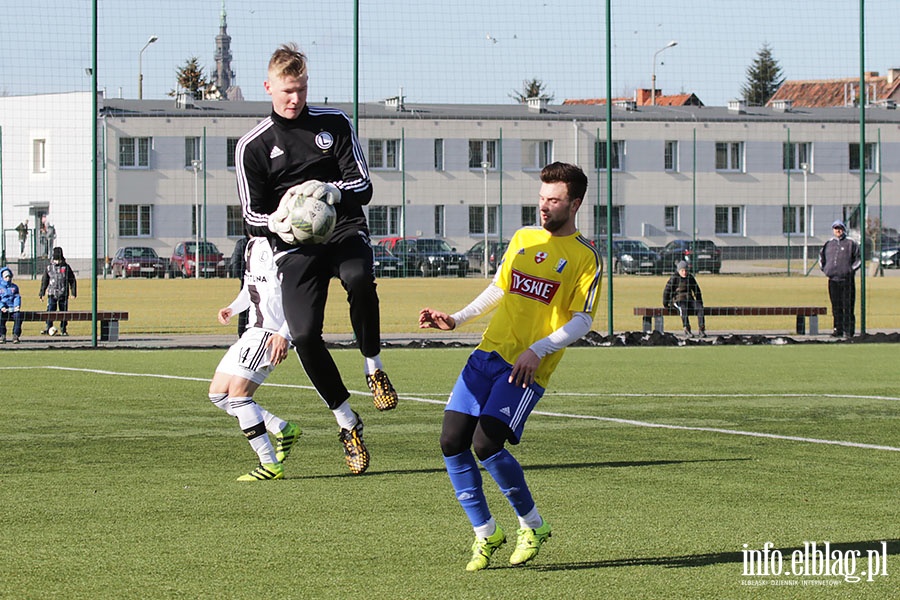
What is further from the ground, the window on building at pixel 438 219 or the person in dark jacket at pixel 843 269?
the window on building at pixel 438 219

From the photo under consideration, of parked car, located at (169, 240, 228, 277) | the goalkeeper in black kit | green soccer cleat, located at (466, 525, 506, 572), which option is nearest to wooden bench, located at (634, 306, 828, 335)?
the goalkeeper in black kit

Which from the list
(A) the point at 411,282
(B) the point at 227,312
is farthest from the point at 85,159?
(B) the point at 227,312

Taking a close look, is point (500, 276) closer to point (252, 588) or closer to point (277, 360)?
point (252, 588)

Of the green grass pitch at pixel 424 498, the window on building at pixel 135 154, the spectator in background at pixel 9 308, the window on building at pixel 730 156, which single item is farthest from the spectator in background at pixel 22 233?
the green grass pitch at pixel 424 498

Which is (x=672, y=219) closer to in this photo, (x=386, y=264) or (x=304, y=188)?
(x=386, y=264)

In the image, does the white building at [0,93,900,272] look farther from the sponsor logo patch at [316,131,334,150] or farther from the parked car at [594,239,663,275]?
the sponsor logo patch at [316,131,334,150]

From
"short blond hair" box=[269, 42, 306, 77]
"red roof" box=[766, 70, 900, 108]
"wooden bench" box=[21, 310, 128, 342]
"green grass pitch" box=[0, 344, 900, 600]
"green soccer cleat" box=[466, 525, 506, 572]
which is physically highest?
"red roof" box=[766, 70, 900, 108]

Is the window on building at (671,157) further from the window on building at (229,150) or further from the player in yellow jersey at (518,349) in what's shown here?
the player in yellow jersey at (518,349)

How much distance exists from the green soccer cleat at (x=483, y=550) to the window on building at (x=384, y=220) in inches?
1735

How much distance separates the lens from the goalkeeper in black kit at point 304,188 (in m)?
7.49

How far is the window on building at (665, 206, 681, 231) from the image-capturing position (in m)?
56.8

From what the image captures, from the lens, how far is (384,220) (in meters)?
51.8

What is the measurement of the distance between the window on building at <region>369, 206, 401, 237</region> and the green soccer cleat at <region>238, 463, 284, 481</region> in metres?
41.7

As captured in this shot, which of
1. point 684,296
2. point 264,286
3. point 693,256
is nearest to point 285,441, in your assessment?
point 264,286
